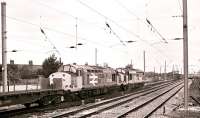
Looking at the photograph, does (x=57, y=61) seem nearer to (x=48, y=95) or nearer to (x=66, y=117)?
(x=48, y=95)

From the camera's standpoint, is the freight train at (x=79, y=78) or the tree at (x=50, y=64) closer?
the freight train at (x=79, y=78)

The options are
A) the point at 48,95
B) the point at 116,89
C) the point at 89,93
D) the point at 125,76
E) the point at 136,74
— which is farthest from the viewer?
the point at 136,74

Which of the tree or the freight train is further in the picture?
the tree

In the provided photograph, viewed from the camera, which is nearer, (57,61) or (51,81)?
(51,81)

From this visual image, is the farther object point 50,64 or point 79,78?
point 50,64

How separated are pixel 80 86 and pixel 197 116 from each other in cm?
1769

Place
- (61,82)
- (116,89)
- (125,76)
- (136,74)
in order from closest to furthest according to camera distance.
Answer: (61,82) < (116,89) < (125,76) < (136,74)

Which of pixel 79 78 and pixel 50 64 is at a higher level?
pixel 50 64

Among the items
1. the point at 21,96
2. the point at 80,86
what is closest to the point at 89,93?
the point at 80,86

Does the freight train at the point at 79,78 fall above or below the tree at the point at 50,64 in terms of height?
below

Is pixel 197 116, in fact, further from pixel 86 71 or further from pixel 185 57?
pixel 86 71

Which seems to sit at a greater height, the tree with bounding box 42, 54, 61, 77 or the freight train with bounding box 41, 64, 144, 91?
the tree with bounding box 42, 54, 61, 77

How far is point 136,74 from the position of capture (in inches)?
2591

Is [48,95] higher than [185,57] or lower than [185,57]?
lower
